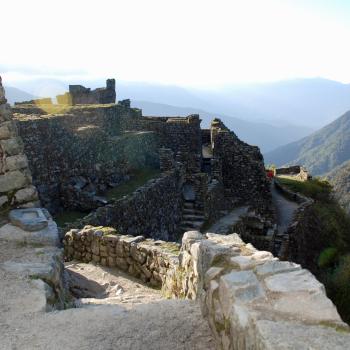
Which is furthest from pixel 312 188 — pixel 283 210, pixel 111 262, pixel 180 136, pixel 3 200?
pixel 3 200

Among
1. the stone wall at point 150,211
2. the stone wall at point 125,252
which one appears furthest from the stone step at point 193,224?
the stone wall at point 125,252

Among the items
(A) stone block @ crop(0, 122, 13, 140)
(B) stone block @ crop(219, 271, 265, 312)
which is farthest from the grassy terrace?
(B) stone block @ crop(219, 271, 265, 312)

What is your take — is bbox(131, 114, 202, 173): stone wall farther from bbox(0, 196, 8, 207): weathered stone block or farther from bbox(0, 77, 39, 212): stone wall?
bbox(0, 196, 8, 207): weathered stone block

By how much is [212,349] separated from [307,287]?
41.6 inches

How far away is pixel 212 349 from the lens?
4.43 meters

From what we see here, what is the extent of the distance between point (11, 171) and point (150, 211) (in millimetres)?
9117

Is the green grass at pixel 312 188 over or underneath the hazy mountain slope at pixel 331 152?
over

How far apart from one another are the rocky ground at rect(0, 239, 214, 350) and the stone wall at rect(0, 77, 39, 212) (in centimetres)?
132

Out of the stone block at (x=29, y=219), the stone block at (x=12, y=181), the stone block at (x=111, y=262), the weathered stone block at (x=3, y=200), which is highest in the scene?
the stone block at (x=12, y=181)

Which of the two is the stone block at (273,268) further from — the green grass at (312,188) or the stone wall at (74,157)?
the green grass at (312,188)

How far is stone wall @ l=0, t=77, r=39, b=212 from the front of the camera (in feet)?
23.7

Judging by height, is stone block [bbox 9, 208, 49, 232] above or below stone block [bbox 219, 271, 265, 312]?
below

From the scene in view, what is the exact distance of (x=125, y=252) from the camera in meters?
9.70

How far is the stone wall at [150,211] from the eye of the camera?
13617mm
